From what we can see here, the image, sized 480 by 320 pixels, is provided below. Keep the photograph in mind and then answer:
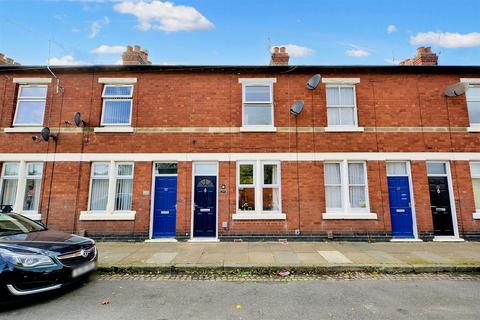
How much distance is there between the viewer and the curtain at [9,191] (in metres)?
9.05

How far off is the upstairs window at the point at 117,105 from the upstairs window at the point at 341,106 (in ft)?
24.8

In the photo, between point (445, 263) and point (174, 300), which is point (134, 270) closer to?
point (174, 300)

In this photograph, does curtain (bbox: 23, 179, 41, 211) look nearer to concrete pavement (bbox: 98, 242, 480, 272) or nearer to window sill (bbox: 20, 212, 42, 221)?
window sill (bbox: 20, 212, 42, 221)

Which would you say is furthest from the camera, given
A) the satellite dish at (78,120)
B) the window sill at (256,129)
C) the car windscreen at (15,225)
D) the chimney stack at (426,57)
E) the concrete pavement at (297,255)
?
the chimney stack at (426,57)

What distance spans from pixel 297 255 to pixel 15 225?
22.0ft

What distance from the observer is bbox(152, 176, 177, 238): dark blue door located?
29.2 feet

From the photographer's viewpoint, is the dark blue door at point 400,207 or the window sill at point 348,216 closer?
the window sill at point 348,216

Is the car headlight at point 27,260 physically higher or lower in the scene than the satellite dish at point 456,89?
lower

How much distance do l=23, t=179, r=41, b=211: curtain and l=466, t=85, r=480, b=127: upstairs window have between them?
16.1 meters

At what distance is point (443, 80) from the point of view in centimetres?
961

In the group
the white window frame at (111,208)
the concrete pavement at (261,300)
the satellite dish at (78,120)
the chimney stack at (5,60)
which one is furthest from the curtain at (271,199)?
the chimney stack at (5,60)

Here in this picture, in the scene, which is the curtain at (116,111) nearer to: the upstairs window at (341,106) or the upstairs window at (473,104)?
the upstairs window at (341,106)

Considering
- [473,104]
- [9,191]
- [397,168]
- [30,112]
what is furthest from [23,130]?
[473,104]

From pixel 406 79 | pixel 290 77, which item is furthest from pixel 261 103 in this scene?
pixel 406 79
